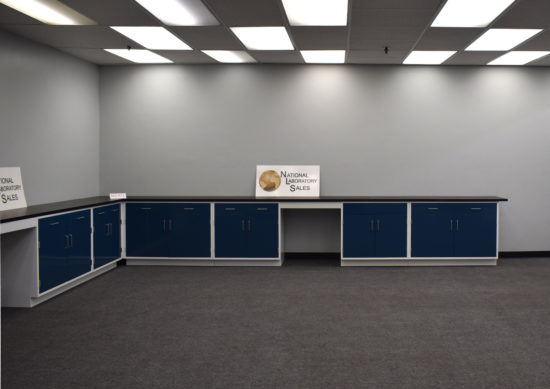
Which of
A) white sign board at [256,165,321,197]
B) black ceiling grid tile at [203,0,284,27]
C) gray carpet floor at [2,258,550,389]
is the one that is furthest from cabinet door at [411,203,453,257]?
black ceiling grid tile at [203,0,284,27]

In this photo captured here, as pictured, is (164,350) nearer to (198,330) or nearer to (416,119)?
(198,330)

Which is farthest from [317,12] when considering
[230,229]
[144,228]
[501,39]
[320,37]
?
[144,228]

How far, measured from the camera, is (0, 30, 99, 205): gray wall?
465 centimetres

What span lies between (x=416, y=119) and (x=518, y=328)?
341 cm

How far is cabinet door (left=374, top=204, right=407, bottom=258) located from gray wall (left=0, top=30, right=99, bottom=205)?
152 inches

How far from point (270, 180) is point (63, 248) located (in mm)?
2760

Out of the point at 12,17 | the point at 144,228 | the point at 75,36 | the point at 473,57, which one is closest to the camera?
the point at 12,17

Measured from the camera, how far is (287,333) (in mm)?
3500

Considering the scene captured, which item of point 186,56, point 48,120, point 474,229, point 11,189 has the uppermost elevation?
point 186,56

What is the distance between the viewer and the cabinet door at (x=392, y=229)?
5.76m

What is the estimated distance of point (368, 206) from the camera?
18.9 ft

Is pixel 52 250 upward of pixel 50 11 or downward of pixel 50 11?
downward

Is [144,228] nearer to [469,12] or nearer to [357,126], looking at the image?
[357,126]

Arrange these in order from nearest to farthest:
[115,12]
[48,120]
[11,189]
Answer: [115,12] < [11,189] < [48,120]
